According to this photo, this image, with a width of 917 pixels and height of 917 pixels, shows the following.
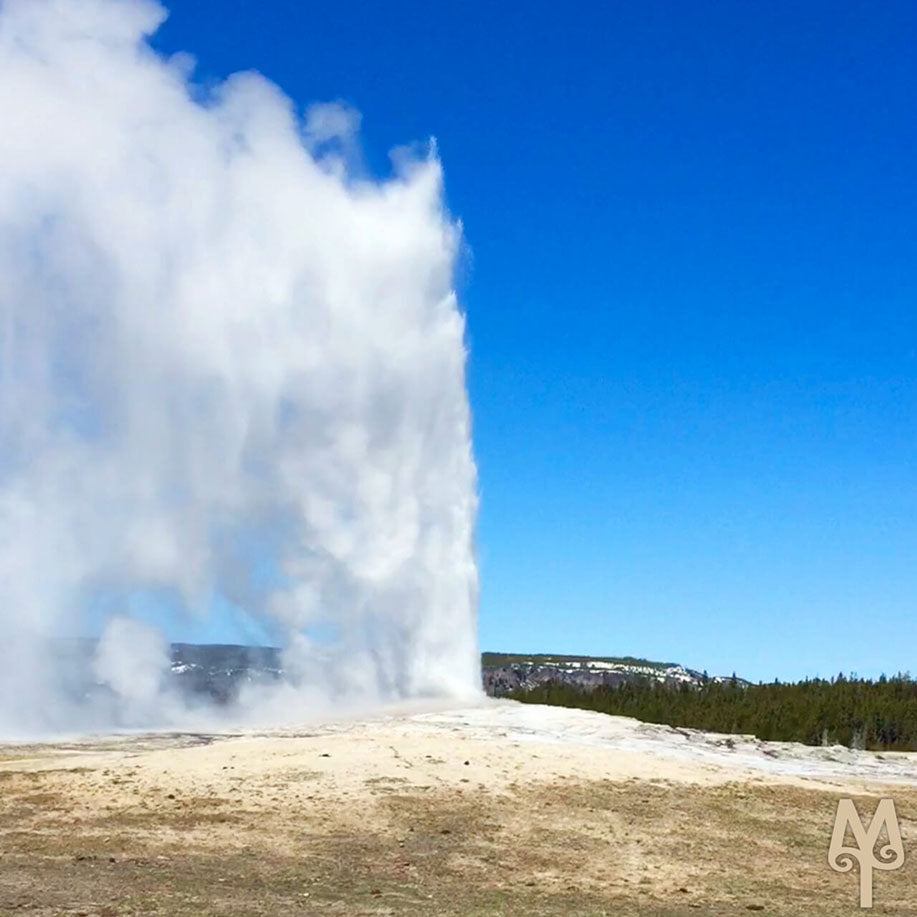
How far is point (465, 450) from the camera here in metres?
59.0

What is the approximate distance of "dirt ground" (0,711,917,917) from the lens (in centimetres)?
1812

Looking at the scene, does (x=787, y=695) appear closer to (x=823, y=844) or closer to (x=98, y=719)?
(x=98, y=719)

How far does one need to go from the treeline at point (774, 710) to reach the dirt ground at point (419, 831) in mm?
49431

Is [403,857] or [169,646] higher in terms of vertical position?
[169,646]

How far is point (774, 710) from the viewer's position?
291 feet

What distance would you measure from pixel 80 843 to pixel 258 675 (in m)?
45.4

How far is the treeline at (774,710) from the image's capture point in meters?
82.3

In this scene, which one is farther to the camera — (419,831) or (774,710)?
(774,710)

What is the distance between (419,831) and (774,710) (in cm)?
7114

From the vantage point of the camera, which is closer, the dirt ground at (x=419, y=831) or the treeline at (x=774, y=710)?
the dirt ground at (x=419, y=831)

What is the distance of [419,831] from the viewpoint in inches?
914

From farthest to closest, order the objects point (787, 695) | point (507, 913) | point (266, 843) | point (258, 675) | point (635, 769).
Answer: point (787, 695) < point (258, 675) < point (635, 769) < point (266, 843) < point (507, 913)

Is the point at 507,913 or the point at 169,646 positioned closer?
the point at 507,913

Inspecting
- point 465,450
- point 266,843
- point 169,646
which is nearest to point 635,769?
point 266,843
